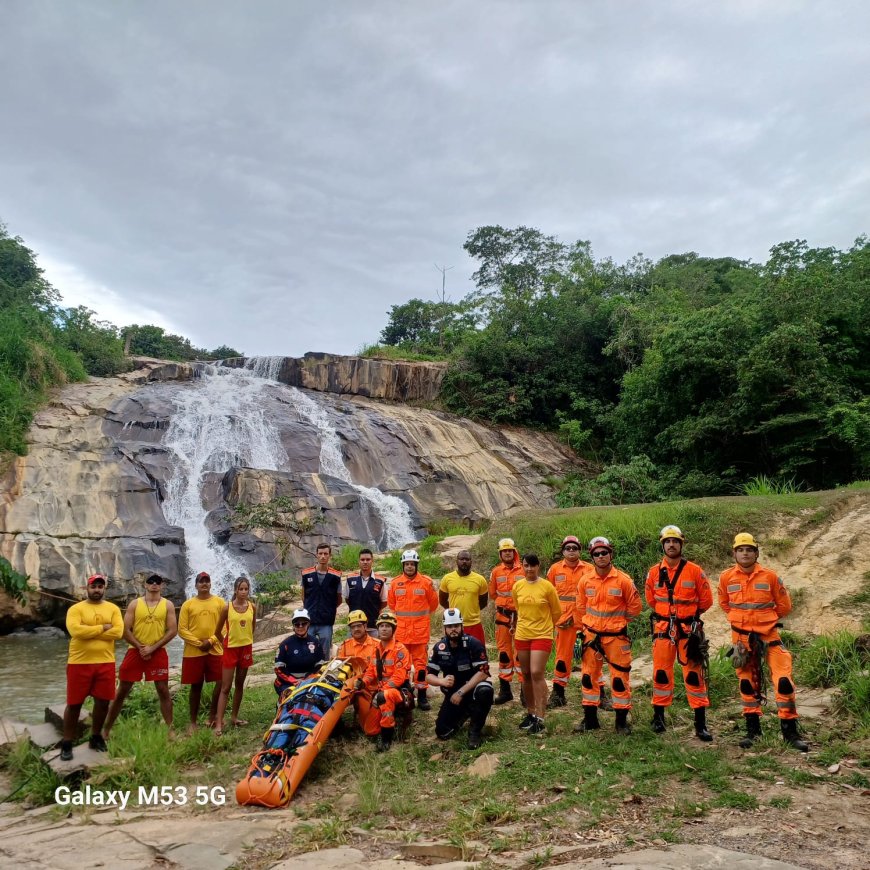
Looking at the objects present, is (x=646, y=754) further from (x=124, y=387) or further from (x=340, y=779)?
(x=124, y=387)

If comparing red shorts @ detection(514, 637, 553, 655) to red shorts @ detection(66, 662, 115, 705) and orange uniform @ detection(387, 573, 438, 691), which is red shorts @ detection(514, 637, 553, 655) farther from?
red shorts @ detection(66, 662, 115, 705)

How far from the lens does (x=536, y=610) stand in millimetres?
6016

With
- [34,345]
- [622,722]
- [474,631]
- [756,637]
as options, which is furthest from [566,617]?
[34,345]

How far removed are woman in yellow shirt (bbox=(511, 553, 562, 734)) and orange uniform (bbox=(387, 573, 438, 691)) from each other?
3.39 ft

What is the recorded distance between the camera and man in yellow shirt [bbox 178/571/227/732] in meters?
6.33

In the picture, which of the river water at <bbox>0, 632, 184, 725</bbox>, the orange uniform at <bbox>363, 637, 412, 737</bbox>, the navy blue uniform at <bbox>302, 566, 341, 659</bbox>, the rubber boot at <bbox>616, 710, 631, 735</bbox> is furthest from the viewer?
the river water at <bbox>0, 632, 184, 725</bbox>

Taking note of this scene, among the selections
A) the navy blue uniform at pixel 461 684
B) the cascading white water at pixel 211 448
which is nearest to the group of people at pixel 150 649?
the navy blue uniform at pixel 461 684

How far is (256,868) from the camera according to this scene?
12.6 feet

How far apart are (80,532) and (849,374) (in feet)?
62.5

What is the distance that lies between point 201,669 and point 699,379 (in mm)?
16237

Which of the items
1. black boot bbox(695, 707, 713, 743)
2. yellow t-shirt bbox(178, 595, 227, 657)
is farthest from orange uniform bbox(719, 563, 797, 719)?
yellow t-shirt bbox(178, 595, 227, 657)

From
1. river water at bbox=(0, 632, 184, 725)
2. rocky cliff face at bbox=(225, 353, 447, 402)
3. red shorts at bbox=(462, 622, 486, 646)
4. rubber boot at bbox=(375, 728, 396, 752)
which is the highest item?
rocky cliff face at bbox=(225, 353, 447, 402)

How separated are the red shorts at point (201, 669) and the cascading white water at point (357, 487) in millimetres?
11863

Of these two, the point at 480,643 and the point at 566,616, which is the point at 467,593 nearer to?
the point at 480,643
